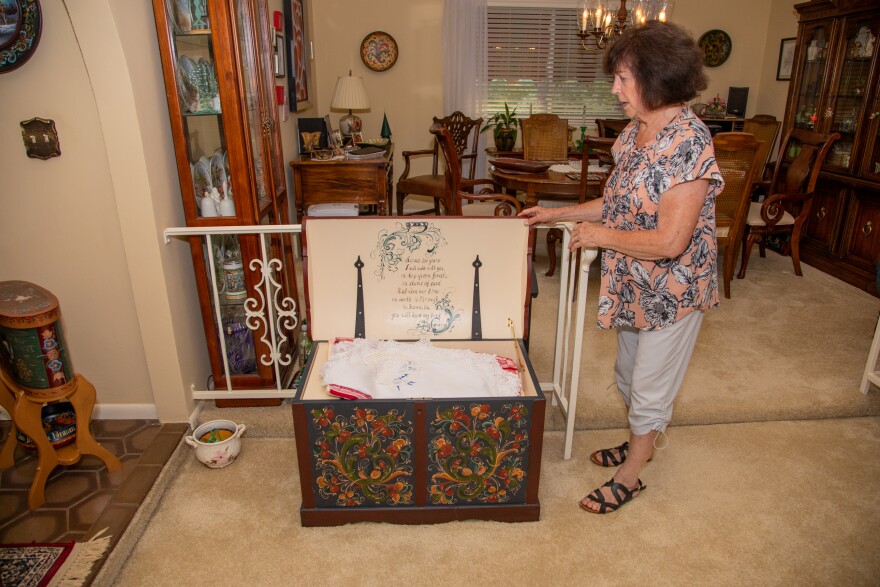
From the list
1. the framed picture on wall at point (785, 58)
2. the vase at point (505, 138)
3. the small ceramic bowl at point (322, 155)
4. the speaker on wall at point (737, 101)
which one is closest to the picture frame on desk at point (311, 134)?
the small ceramic bowl at point (322, 155)

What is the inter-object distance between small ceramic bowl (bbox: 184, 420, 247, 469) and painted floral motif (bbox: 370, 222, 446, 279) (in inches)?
31.4

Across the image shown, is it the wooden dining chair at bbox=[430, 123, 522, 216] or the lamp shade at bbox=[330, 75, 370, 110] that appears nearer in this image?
the wooden dining chair at bbox=[430, 123, 522, 216]

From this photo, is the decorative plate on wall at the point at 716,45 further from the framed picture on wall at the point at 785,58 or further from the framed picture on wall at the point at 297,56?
the framed picture on wall at the point at 297,56

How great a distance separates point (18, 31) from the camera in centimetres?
182

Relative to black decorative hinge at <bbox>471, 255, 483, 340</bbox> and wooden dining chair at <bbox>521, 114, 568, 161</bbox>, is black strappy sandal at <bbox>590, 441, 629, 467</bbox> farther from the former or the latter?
wooden dining chair at <bbox>521, 114, 568, 161</bbox>

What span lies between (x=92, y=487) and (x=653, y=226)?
1.98 meters

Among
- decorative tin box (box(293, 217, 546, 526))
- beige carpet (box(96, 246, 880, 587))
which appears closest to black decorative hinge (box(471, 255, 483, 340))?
decorative tin box (box(293, 217, 546, 526))

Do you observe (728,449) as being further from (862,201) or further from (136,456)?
(862,201)

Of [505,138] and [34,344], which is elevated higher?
[505,138]

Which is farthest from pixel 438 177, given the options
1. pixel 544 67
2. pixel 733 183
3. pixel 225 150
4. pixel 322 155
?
pixel 225 150

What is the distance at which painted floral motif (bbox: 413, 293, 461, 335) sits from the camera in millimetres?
2021

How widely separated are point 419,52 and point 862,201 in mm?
3648

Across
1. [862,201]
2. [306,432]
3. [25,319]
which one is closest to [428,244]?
[306,432]

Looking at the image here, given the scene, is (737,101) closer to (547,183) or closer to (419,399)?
(547,183)
